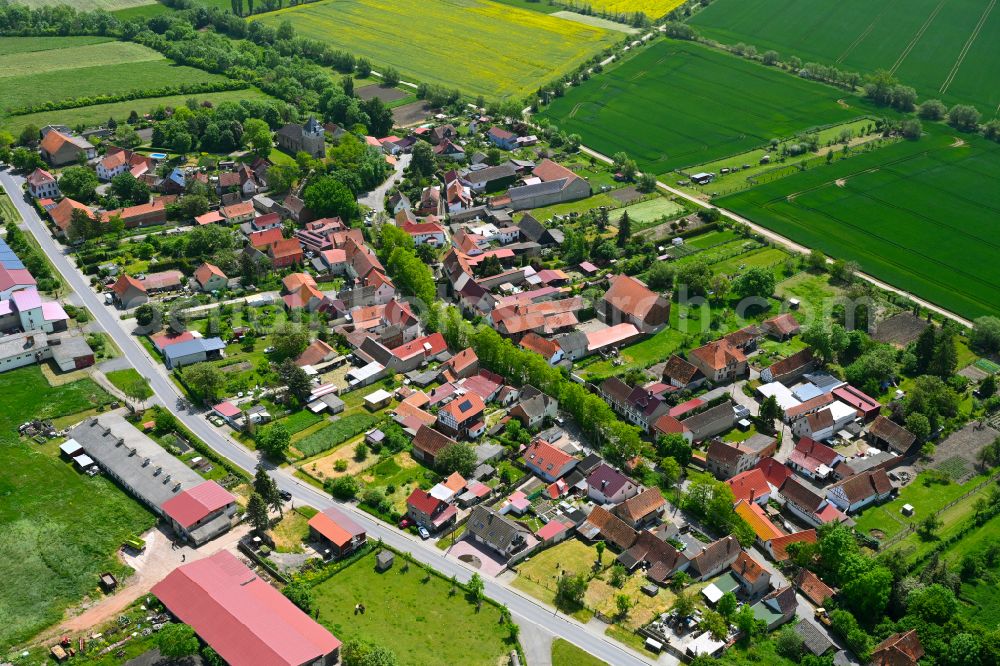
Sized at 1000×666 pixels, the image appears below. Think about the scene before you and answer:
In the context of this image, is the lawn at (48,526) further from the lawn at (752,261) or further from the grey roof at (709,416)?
the lawn at (752,261)

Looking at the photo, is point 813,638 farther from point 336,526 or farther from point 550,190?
point 550,190

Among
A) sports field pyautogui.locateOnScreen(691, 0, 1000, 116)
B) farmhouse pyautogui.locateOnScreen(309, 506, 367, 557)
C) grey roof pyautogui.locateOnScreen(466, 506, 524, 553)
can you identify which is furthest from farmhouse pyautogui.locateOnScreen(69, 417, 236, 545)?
sports field pyautogui.locateOnScreen(691, 0, 1000, 116)

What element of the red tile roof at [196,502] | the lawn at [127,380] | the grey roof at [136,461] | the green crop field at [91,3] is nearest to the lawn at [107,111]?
the green crop field at [91,3]

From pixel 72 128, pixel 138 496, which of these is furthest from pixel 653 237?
pixel 72 128

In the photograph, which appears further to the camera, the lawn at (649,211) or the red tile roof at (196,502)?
the lawn at (649,211)

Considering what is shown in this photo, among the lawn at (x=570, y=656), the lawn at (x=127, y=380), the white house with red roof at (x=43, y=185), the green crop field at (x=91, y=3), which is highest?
the green crop field at (x=91, y=3)

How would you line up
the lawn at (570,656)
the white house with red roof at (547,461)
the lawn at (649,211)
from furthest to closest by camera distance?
the lawn at (649,211)
the white house with red roof at (547,461)
the lawn at (570,656)

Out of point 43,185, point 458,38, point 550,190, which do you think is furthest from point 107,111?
point 550,190
